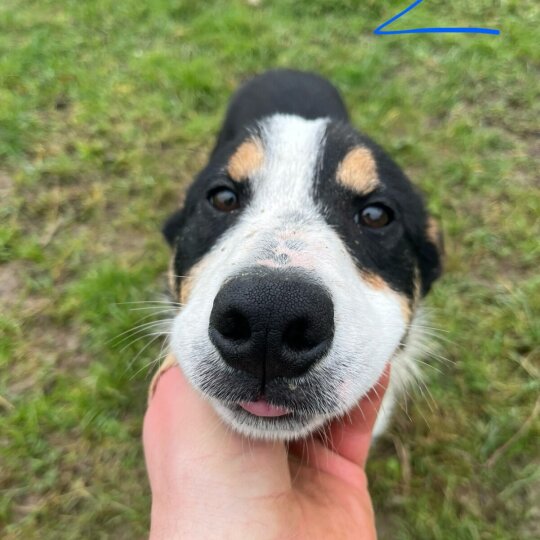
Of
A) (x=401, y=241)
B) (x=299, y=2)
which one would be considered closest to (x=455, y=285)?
(x=401, y=241)

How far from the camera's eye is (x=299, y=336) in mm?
2137

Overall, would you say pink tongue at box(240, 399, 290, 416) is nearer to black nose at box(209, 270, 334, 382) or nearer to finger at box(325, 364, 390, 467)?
black nose at box(209, 270, 334, 382)

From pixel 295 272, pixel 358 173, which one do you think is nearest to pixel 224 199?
pixel 358 173

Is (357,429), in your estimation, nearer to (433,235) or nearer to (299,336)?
(299,336)

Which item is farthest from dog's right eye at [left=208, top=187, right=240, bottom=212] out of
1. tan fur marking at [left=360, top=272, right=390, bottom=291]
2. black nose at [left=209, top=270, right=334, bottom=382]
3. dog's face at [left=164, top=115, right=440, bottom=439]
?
black nose at [left=209, top=270, right=334, bottom=382]

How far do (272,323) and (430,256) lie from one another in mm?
2295

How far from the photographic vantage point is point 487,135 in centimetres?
641

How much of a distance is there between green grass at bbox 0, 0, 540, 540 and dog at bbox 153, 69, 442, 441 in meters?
0.95

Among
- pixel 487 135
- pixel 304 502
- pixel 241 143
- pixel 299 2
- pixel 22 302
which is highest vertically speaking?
pixel 299 2

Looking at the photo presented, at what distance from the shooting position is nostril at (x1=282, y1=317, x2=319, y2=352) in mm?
2076

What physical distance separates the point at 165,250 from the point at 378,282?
3.02m

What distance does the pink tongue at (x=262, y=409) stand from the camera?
2.36 m

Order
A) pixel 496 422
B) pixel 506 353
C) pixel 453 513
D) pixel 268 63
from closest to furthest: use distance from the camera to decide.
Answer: pixel 453 513 < pixel 496 422 < pixel 506 353 < pixel 268 63

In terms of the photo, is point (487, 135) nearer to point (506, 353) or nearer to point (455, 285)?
point (455, 285)
